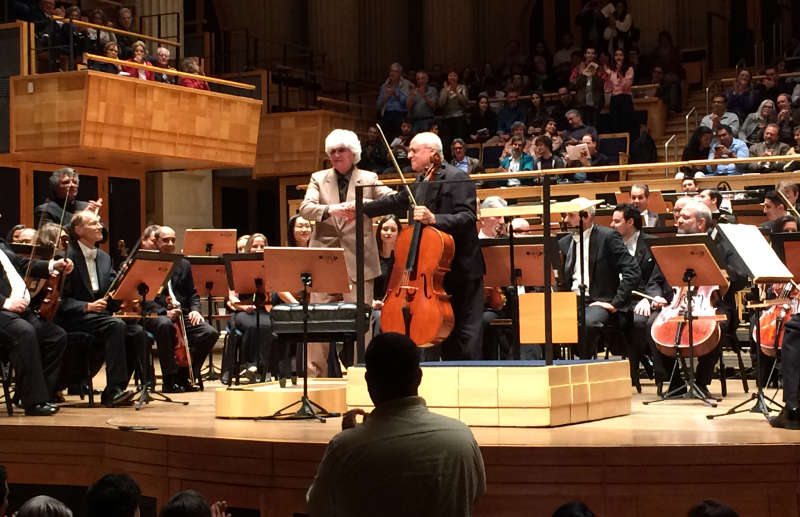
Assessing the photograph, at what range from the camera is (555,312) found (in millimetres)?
6941

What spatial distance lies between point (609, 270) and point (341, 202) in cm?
214

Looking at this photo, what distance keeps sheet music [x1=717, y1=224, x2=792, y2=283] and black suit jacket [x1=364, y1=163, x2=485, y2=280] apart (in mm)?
1264

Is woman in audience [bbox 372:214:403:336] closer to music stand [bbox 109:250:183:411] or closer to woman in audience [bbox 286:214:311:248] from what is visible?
woman in audience [bbox 286:214:311:248]

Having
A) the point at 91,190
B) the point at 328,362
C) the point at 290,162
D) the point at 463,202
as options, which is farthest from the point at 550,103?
the point at 463,202

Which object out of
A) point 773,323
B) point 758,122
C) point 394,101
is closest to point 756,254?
point 773,323

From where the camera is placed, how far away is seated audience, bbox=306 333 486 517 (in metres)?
3.12

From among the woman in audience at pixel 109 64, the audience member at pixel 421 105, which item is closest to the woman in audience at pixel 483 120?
the audience member at pixel 421 105

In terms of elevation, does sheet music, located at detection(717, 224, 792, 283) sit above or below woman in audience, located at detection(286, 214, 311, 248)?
below

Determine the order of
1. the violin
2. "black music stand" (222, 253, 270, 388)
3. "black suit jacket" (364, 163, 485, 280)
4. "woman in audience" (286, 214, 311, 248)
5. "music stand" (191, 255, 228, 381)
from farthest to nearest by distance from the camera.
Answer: "music stand" (191, 255, 228, 381)
"woman in audience" (286, 214, 311, 248)
"black music stand" (222, 253, 270, 388)
the violin
"black suit jacket" (364, 163, 485, 280)

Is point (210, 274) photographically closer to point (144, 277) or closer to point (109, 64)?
point (144, 277)

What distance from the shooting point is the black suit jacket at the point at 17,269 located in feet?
23.2

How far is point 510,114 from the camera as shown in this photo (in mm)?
15758

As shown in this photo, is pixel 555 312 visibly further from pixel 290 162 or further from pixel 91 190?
pixel 290 162

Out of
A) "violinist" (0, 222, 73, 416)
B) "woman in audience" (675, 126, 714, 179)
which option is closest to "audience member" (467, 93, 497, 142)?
"woman in audience" (675, 126, 714, 179)
